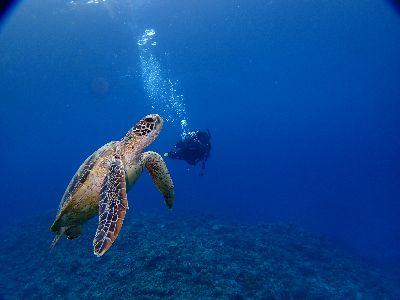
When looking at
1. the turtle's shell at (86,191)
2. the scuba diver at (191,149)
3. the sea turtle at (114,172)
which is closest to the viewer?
the sea turtle at (114,172)

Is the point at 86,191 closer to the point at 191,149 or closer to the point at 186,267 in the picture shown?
the point at 186,267

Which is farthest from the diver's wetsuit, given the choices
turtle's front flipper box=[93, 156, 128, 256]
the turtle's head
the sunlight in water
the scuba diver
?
the sunlight in water

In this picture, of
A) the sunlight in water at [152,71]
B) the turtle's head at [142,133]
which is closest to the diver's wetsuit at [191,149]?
the turtle's head at [142,133]

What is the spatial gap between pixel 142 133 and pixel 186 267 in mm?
5420

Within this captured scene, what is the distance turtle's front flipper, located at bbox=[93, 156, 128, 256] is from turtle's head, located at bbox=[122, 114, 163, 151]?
17.4 inches

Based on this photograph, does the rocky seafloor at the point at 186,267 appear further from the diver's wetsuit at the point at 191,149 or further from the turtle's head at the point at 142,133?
the turtle's head at the point at 142,133

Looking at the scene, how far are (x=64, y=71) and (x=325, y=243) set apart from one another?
5946 cm

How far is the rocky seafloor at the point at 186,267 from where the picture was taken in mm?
7120

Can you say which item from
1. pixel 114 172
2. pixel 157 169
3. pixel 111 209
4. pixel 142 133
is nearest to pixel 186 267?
pixel 157 169

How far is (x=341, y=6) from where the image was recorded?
166ft

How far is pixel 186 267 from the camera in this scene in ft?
25.3

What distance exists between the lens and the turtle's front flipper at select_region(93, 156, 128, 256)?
232 centimetres

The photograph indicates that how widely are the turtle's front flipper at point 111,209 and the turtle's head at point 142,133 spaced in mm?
442

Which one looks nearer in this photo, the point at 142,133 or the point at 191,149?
the point at 142,133
